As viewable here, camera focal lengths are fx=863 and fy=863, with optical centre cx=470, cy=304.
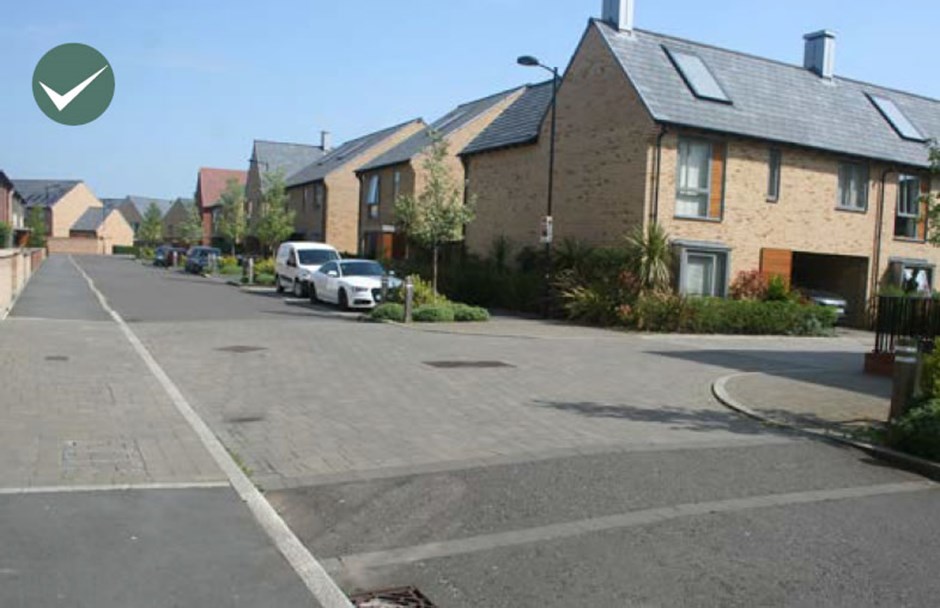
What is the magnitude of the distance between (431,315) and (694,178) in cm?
818

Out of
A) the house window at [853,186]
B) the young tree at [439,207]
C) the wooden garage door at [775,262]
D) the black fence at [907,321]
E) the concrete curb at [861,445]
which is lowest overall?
the concrete curb at [861,445]

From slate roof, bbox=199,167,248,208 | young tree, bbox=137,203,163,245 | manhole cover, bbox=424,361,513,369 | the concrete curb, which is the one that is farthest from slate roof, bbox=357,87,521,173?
young tree, bbox=137,203,163,245

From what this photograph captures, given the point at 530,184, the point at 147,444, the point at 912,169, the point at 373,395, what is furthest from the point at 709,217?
the point at 147,444

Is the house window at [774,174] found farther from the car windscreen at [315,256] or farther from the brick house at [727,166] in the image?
the car windscreen at [315,256]

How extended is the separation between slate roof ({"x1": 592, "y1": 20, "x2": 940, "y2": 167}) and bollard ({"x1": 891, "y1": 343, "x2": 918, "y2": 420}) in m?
13.9

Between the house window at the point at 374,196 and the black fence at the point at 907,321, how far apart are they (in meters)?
31.5

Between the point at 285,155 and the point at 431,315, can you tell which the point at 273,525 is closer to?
the point at 431,315

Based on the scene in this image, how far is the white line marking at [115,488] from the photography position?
5625 mm

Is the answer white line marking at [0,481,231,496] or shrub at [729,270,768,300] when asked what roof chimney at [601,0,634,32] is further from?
white line marking at [0,481,231,496]

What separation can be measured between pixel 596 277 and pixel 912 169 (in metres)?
12.1

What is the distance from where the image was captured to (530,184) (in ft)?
89.3

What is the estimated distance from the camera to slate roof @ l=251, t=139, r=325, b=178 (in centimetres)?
6106

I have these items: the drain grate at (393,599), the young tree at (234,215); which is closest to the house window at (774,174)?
the drain grate at (393,599)

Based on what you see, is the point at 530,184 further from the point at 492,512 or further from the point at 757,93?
the point at 492,512
